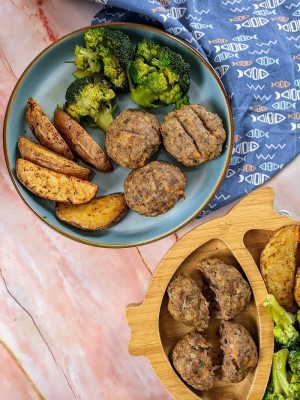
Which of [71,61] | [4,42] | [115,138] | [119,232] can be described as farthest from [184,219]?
[4,42]

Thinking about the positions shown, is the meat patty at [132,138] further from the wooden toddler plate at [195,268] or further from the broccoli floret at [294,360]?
the broccoli floret at [294,360]

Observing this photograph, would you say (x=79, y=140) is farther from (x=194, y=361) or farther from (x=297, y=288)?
(x=297, y=288)

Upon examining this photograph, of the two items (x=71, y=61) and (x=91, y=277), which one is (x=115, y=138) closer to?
(x=71, y=61)

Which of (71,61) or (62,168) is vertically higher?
(71,61)

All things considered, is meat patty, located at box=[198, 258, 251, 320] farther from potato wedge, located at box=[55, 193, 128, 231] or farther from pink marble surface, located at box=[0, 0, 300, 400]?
potato wedge, located at box=[55, 193, 128, 231]

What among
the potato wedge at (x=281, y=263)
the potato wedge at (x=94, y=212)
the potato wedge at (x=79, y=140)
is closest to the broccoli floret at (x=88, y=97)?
the potato wedge at (x=79, y=140)

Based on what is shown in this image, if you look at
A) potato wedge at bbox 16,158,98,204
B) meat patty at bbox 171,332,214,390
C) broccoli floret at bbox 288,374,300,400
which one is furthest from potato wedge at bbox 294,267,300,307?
potato wedge at bbox 16,158,98,204
